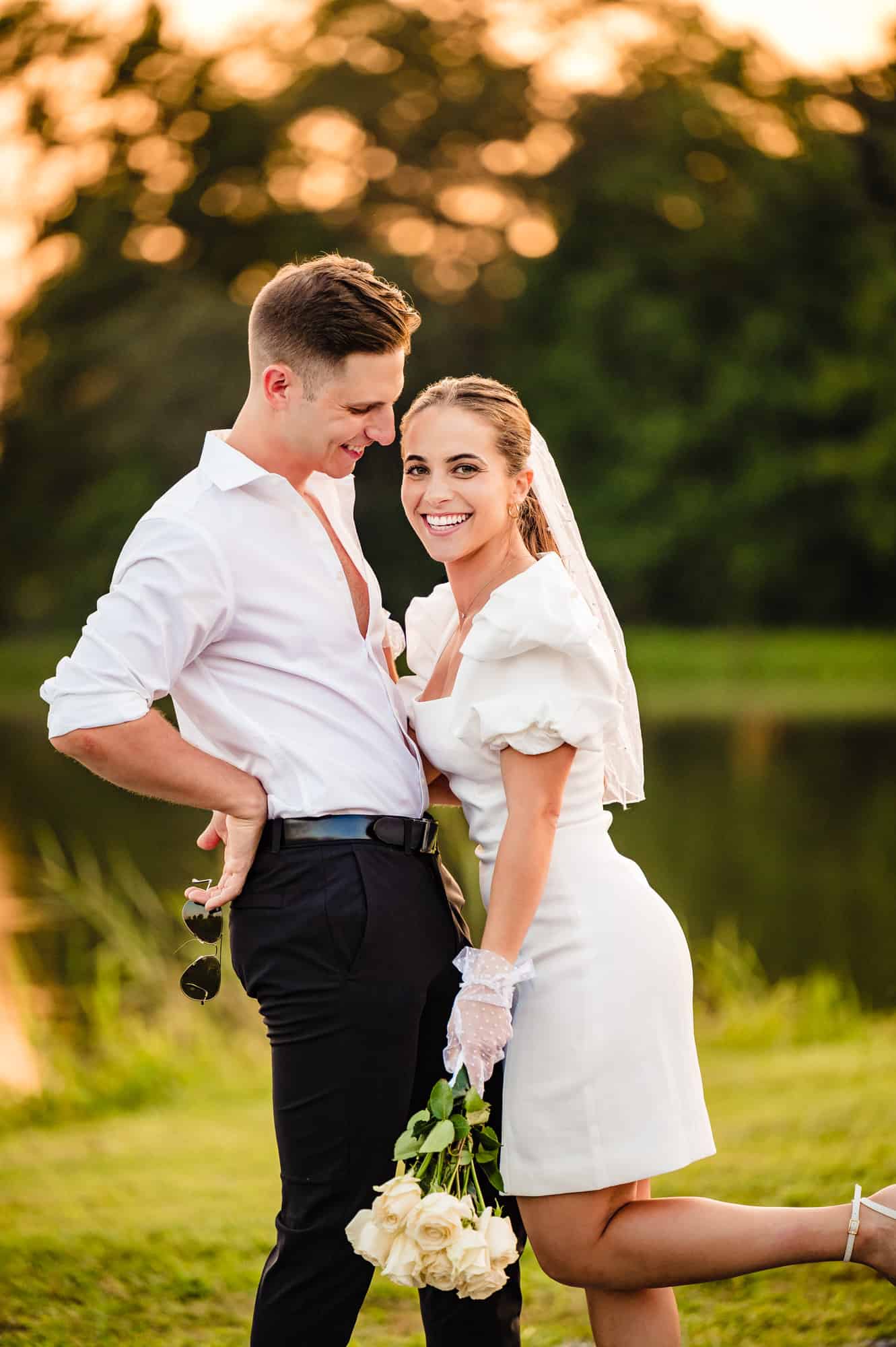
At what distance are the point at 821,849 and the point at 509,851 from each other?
12.0 m

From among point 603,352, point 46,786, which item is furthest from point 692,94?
point 46,786

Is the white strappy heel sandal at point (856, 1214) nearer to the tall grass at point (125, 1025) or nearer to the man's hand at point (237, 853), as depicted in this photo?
the man's hand at point (237, 853)

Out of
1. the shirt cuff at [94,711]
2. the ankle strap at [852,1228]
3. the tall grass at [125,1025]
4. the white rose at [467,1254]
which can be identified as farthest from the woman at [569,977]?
the tall grass at [125,1025]

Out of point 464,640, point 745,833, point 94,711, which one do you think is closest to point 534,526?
point 464,640

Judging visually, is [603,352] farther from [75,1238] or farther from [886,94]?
[75,1238]

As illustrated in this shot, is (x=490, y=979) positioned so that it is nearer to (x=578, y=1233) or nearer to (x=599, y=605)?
(x=578, y=1233)

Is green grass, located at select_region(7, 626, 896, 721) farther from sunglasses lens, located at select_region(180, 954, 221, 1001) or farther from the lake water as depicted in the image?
sunglasses lens, located at select_region(180, 954, 221, 1001)

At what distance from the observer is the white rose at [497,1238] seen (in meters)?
2.32

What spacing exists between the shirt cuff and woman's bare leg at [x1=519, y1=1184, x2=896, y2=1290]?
3.38 feet

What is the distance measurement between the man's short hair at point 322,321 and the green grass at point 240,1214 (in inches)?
85.0

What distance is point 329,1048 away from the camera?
96.7 inches

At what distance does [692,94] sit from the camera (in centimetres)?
3130

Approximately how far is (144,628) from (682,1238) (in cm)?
128

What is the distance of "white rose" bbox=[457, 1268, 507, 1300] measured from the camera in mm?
2291
